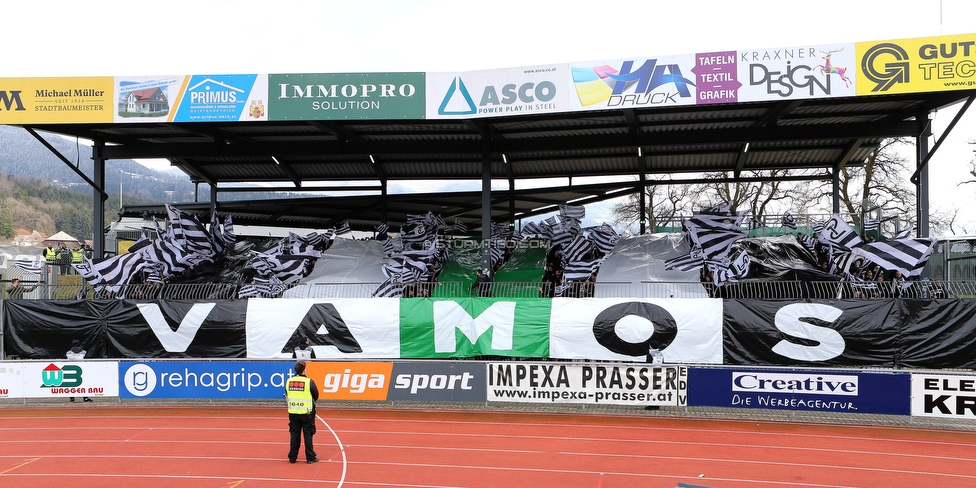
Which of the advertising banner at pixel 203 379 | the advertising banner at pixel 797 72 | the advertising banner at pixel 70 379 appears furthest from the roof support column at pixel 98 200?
the advertising banner at pixel 797 72

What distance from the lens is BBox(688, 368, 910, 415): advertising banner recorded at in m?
15.4

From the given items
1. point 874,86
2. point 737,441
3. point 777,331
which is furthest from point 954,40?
point 737,441

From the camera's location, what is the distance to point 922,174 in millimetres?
21656

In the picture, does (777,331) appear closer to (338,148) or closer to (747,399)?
(747,399)

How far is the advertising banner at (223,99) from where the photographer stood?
21.0 m

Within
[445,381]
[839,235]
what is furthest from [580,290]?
[839,235]

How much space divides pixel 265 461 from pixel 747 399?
1077cm

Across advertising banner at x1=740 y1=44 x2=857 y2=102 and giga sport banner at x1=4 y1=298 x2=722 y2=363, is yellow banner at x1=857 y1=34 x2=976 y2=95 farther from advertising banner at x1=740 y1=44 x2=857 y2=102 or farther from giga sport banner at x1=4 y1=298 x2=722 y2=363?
giga sport banner at x1=4 y1=298 x2=722 y2=363

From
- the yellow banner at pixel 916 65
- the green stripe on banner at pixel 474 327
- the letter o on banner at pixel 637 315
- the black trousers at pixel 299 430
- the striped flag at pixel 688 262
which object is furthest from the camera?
the striped flag at pixel 688 262

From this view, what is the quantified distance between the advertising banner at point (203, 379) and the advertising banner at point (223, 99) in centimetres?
765

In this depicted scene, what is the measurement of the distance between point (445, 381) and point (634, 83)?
9.64 m

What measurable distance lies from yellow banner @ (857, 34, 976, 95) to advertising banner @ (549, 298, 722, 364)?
A: 7.19m

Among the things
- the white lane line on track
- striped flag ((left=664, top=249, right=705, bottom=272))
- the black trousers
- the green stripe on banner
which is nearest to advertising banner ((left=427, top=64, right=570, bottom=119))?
the green stripe on banner

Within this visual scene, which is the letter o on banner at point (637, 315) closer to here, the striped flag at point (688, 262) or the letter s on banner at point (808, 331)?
the letter s on banner at point (808, 331)
